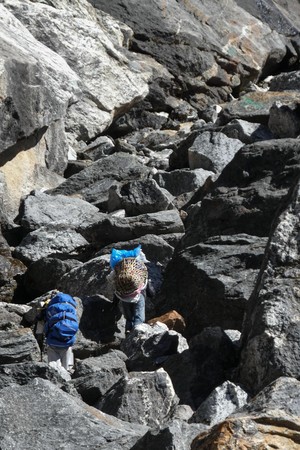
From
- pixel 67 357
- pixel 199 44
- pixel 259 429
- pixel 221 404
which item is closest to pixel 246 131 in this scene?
pixel 199 44

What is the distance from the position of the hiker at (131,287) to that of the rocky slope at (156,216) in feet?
0.97

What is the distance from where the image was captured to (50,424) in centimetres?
674

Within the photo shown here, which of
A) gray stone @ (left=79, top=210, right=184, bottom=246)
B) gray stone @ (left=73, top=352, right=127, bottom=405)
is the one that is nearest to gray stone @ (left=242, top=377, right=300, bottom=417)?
gray stone @ (left=73, top=352, right=127, bottom=405)

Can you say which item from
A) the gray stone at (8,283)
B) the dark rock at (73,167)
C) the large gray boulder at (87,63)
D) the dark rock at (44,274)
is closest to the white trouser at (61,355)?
the dark rock at (44,274)

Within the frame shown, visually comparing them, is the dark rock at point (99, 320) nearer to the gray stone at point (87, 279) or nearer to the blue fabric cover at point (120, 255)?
the blue fabric cover at point (120, 255)

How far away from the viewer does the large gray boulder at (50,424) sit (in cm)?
657

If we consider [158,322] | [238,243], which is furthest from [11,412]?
[238,243]

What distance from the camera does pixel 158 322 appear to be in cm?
1186

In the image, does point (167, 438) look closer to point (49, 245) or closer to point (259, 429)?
point (259, 429)

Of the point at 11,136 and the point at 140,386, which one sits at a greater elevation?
the point at 140,386

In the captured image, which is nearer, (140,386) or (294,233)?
(140,386)

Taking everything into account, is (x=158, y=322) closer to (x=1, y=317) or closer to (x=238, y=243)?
(x=238, y=243)

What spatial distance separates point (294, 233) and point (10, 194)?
11.3 m

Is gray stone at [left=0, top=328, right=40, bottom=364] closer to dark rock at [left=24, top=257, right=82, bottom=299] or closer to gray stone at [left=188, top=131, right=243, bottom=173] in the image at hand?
dark rock at [left=24, top=257, right=82, bottom=299]
